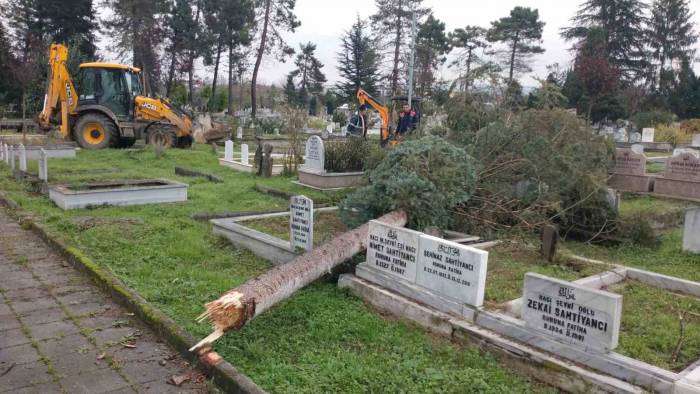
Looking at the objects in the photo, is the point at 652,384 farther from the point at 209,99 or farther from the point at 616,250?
the point at 209,99

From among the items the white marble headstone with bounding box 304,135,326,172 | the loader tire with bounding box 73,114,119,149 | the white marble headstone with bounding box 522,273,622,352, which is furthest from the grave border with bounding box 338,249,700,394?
the loader tire with bounding box 73,114,119,149

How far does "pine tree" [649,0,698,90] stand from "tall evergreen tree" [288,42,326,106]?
3376cm

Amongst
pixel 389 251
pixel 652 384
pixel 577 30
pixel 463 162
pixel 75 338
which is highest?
pixel 577 30

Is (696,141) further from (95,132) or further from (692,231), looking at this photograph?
(95,132)

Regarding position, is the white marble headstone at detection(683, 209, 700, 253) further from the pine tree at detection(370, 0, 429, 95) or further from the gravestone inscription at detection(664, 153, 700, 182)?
the pine tree at detection(370, 0, 429, 95)

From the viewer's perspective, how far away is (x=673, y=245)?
761 cm

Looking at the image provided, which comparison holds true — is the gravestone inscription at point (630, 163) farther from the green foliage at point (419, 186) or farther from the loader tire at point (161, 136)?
the loader tire at point (161, 136)

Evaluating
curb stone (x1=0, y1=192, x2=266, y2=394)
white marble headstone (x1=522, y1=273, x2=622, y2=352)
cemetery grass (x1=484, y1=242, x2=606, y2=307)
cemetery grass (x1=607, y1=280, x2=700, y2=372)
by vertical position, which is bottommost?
curb stone (x1=0, y1=192, x2=266, y2=394)

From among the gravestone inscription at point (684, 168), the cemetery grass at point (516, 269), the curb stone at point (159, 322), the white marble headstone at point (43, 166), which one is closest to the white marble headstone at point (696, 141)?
the gravestone inscription at point (684, 168)

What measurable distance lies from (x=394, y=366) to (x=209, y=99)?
41621 millimetres

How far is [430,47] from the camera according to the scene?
4594cm

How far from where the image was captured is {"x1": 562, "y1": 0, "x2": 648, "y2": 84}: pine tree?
5250 cm

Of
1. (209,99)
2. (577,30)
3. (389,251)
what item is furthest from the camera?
(577,30)

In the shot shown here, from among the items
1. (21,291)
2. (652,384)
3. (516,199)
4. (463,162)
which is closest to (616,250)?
(516,199)
